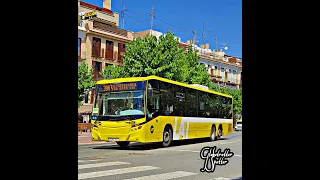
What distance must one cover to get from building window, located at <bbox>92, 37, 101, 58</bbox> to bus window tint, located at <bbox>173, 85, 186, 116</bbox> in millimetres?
20010

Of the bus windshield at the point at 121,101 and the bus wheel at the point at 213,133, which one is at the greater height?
the bus windshield at the point at 121,101

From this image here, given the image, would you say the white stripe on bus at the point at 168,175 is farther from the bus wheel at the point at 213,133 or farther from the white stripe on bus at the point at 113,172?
the bus wheel at the point at 213,133

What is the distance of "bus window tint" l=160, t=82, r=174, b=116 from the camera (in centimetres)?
1418

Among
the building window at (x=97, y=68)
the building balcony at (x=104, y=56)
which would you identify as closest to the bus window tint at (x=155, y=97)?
the building balcony at (x=104, y=56)

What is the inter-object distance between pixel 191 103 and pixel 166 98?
2.50 meters

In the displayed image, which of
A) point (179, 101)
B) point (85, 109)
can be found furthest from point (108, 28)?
point (179, 101)

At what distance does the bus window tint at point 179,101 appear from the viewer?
15.2 metres

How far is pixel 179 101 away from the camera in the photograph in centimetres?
1558

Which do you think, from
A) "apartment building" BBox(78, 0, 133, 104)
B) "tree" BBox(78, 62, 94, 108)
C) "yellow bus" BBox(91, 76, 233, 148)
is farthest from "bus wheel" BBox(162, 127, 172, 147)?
"apartment building" BBox(78, 0, 133, 104)

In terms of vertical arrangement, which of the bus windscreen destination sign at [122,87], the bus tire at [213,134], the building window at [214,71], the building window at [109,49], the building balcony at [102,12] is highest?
the building balcony at [102,12]

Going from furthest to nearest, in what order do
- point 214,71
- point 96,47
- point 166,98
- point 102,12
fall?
point 214,71 < point 102,12 < point 96,47 < point 166,98

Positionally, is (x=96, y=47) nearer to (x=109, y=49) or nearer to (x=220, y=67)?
(x=109, y=49)

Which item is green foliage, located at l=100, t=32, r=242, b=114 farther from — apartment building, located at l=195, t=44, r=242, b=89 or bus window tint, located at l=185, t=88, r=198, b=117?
apartment building, located at l=195, t=44, r=242, b=89
